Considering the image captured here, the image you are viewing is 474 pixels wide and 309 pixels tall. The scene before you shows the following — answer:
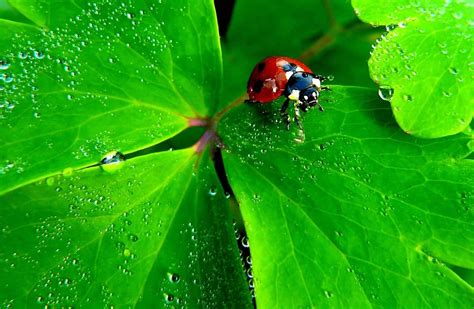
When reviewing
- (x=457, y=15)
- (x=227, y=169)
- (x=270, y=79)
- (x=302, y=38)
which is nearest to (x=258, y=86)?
(x=270, y=79)

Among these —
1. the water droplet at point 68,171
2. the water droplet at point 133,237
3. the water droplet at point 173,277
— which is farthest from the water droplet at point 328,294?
the water droplet at point 68,171

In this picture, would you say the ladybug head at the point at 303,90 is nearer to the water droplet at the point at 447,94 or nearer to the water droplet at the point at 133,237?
the water droplet at the point at 447,94

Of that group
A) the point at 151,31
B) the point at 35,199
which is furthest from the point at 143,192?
the point at 151,31

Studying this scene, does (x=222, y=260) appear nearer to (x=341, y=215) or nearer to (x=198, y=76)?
(x=341, y=215)

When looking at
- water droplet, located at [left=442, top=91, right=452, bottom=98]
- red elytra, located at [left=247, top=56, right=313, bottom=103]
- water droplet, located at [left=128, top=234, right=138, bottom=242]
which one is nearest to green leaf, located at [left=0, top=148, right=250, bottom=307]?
water droplet, located at [left=128, top=234, right=138, bottom=242]

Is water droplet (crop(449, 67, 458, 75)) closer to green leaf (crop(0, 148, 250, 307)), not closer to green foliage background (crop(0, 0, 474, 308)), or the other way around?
green foliage background (crop(0, 0, 474, 308))

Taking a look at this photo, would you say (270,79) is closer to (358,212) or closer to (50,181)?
(358,212)
